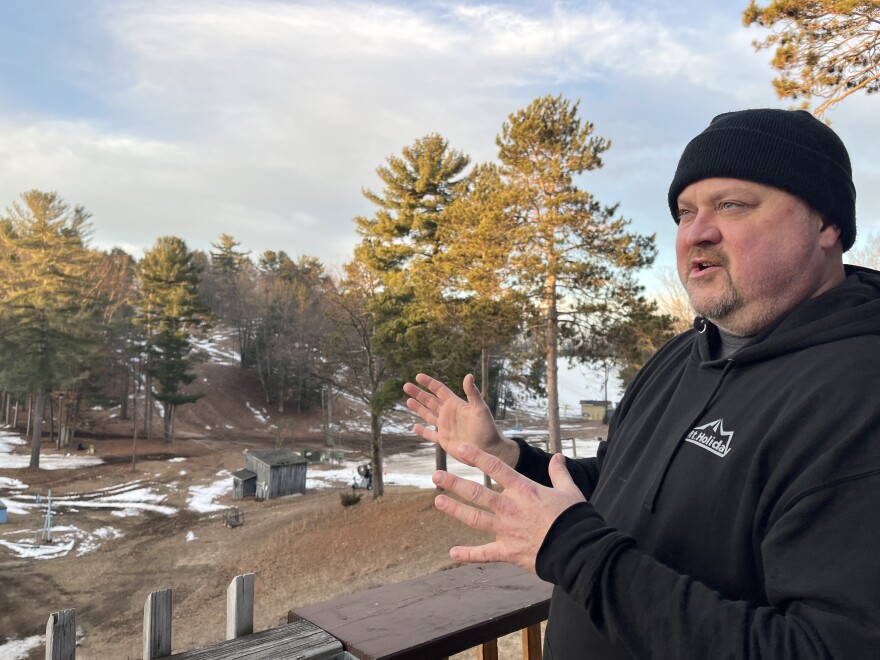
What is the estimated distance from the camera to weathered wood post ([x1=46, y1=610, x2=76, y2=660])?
150cm

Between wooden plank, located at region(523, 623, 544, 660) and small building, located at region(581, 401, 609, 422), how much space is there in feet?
165

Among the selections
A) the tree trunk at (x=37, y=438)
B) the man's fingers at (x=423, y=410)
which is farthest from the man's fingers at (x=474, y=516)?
the tree trunk at (x=37, y=438)

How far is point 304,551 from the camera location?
16.9 meters

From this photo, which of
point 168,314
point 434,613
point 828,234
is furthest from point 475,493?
point 168,314

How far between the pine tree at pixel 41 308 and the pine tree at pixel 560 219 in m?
25.8

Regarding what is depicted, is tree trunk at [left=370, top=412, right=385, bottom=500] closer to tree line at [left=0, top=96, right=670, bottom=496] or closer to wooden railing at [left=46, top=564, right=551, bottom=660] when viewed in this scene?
tree line at [left=0, top=96, right=670, bottom=496]

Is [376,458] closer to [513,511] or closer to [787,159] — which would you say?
[513,511]

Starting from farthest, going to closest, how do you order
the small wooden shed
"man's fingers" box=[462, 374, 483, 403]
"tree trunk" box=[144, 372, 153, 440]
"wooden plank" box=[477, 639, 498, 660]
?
"tree trunk" box=[144, 372, 153, 440], the small wooden shed, "wooden plank" box=[477, 639, 498, 660], "man's fingers" box=[462, 374, 483, 403]

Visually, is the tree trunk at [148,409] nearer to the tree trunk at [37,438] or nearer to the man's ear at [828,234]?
the tree trunk at [37,438]

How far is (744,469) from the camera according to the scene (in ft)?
3.37

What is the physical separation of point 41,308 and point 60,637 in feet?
112

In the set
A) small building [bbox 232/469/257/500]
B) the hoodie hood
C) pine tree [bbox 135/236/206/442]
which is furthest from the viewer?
pine tree [bbox 135/236/206/442]

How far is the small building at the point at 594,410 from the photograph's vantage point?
51750mm

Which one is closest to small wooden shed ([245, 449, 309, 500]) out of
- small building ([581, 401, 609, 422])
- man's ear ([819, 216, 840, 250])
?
man's ear ([819, 216, 840, 250])
